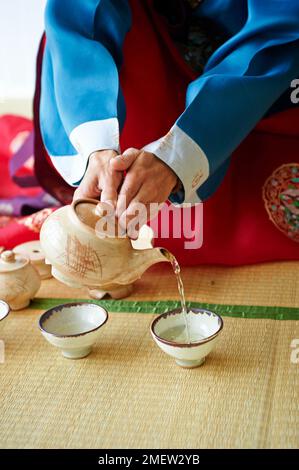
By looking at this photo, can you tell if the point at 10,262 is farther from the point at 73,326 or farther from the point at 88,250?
the point at 88,250

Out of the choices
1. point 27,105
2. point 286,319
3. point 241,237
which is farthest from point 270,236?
point 27,105

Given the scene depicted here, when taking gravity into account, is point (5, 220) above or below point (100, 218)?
below

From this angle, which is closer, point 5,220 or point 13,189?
point 5,220

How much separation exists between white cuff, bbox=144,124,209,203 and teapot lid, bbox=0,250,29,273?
56cm

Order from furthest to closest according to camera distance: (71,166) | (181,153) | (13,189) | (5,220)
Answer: (13,189) < (5,220) < (71,166) < (181,153)

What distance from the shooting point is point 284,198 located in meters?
2.16

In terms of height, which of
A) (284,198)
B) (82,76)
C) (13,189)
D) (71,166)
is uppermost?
(82,76)

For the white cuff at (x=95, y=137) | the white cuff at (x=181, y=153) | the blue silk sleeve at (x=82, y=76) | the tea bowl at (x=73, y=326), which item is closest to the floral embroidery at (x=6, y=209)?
the blue silk sleeve at (x=82, y=76)

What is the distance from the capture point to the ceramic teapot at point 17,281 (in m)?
1.87

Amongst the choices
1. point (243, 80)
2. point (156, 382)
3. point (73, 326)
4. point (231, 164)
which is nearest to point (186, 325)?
point (156, 382)

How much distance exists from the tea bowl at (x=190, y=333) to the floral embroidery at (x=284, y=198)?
0.64 metres

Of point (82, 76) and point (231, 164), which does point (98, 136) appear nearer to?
point (82, 76)

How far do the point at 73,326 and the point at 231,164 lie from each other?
2.84 feet

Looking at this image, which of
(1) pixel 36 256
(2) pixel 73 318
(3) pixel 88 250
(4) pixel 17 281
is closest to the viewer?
(3) pixel 88 250
